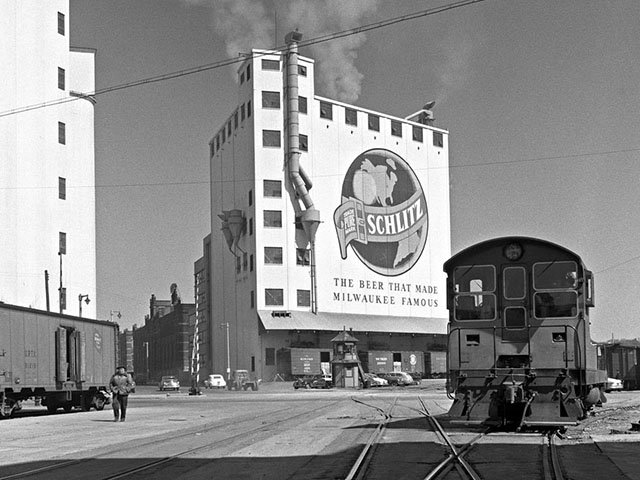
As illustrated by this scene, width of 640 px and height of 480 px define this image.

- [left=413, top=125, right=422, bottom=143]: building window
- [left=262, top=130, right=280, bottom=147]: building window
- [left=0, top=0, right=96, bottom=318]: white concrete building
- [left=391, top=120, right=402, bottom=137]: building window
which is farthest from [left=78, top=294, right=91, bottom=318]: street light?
→ [left=413, top=125, right=422, bottom=143]: building window

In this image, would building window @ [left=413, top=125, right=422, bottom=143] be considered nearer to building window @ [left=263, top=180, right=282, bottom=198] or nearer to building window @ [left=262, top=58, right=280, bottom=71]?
building window @ [left=262, top=58, right=280, bottom=71]

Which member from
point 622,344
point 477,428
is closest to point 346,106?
point 622,344

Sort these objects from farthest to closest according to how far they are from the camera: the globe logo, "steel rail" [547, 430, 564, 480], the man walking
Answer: the globe logo
the man walking
"steel rail" [547, 430, 564, 480]

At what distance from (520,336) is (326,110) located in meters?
72.6

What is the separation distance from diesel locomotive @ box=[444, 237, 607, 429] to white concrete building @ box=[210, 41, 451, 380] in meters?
61.7

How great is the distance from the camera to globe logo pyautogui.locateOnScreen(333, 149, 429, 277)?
8994 centimetres

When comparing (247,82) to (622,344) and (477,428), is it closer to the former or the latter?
(622,344)

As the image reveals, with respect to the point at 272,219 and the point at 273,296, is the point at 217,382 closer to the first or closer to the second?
the point at 273,296

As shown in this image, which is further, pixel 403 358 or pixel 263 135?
pixel 403 358

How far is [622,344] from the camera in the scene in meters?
56.3

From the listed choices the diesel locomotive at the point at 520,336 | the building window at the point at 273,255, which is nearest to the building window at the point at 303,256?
the building window at the point at 273,255

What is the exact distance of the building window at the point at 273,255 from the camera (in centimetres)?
8400

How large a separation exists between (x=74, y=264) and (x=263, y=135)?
2677 centimetres

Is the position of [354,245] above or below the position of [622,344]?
above
